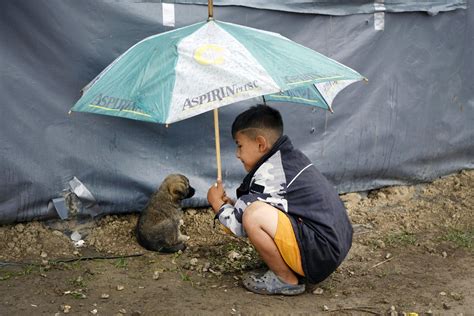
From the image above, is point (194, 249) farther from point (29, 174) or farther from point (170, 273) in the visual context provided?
point (29, 174)

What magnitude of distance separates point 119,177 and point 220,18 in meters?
1.46

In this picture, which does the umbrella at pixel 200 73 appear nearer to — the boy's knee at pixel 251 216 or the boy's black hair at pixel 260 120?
the boy's black hair at pixel 260 120

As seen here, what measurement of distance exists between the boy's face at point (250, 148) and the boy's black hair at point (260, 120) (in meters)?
0.06

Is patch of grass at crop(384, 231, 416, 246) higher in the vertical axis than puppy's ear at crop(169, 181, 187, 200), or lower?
lower

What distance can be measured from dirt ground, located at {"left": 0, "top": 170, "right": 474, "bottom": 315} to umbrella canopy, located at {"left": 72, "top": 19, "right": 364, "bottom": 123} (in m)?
1.32

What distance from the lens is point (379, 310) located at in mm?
4812

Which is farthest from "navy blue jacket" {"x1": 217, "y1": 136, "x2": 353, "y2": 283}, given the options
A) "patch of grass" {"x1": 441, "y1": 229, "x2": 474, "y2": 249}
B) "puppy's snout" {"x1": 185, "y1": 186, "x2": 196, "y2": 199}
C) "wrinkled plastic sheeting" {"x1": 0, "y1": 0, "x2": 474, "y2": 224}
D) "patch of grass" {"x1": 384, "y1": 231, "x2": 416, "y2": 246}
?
"patch of grass" {"x1": 441, "y1": 229, "x2": 474, "y2": 249}

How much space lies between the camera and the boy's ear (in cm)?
472

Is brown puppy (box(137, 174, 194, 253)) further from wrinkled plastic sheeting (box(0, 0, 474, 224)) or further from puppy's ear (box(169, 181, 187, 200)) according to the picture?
wrinkled plastic sheeting (box(0, 0, 474, 224))

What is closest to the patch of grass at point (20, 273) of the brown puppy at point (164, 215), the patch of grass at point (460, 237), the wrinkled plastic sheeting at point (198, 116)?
the wrinkled plastic sheeting at point (198, 116)

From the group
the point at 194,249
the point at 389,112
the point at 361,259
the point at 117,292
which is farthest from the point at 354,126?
the point at 117,292

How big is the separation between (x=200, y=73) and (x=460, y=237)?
3.15 meters

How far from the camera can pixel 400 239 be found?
611cm

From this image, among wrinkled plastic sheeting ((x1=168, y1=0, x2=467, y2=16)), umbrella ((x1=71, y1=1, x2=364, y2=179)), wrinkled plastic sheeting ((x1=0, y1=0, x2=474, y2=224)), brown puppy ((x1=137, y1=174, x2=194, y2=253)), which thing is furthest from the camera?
wrinkled plastic sheeting ((x1=168, y1=0, x2=467, y2=16))
